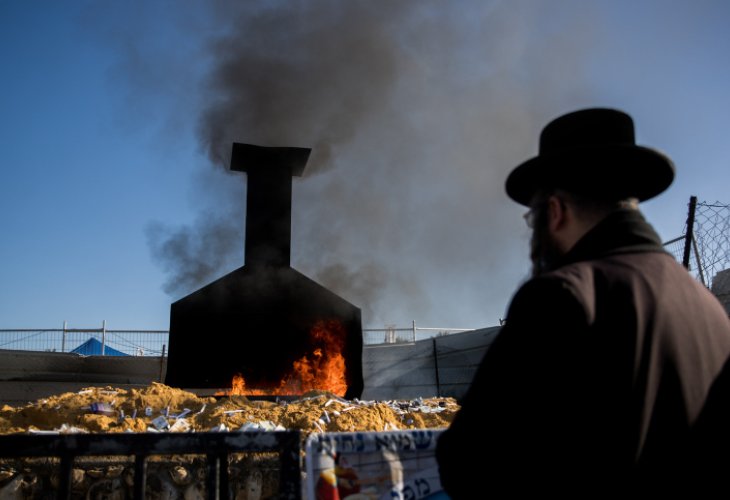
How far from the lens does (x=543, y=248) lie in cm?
155

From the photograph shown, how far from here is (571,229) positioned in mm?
1490

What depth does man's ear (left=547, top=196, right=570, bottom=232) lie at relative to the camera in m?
1.50

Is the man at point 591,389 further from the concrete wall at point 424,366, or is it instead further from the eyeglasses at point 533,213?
the concrete wall at point 424,366

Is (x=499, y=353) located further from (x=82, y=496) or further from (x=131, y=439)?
(x=82, y=496)

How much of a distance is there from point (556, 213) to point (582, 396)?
1.82 feet

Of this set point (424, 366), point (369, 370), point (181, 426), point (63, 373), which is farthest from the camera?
point (369, 370)

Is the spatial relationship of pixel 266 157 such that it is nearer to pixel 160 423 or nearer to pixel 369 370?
pixel 369 370

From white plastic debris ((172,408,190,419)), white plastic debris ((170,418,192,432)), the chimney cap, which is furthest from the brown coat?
the chimney cap

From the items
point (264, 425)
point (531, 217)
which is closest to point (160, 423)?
point (264, 425)

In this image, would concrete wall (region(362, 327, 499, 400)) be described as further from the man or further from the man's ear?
the man

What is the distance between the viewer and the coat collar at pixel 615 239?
1379mm

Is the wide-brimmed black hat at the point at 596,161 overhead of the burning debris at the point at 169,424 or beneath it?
overhead

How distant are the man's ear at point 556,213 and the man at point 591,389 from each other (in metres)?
0.16

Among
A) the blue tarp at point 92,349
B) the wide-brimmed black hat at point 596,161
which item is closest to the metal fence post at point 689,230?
the wide-brimmed black hat at point 596,161
